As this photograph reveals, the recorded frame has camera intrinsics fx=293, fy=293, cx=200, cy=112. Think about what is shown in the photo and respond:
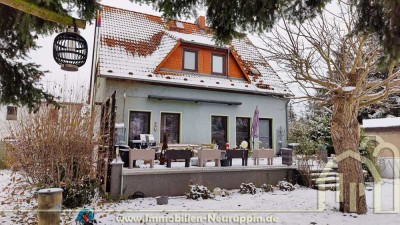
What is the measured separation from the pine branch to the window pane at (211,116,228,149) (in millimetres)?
9691

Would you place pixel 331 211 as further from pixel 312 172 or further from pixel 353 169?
pixel 312 172

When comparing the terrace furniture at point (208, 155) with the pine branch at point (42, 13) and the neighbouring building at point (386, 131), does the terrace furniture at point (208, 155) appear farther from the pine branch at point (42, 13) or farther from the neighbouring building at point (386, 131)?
the neighbouring building at point (386, 131)

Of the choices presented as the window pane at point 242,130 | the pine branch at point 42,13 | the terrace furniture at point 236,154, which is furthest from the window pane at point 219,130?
the pine branch at point 42,13

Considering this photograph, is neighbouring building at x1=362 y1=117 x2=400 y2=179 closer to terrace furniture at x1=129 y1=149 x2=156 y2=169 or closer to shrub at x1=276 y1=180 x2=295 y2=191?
shrub at x1=276 y1=180 x2=295 y2=191

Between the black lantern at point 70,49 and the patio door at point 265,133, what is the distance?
1129cm

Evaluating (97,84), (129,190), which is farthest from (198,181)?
(97,84)

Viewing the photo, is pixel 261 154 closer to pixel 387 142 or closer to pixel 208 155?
pixel 208 155

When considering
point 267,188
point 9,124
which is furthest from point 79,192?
point 267,188

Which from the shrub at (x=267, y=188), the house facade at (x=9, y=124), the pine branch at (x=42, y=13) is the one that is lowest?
the shrub at (x=267, y=188)

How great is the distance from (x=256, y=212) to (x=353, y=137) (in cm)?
271

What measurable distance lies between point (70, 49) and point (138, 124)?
26.5ft

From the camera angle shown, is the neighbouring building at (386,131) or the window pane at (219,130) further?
the window pane at (219,130)

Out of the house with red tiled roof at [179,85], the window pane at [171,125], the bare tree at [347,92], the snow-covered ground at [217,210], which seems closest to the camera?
the snow-covered ground at [217,210]

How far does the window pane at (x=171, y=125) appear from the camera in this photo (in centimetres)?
1220
